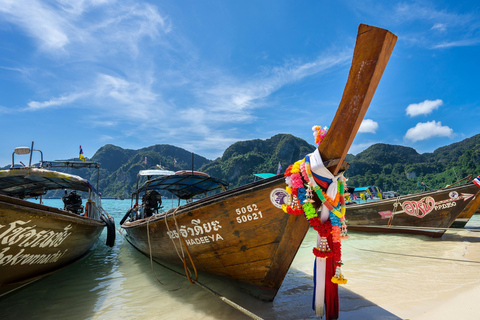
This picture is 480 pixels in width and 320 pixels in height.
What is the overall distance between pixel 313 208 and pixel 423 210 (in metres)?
8.17

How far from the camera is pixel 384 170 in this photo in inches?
3701

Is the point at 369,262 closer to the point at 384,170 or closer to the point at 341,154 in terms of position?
the point at 341,154

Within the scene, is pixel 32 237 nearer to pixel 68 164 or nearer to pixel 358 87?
pixel 358 87

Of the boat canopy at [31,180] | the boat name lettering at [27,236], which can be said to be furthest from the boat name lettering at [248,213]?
the boat canopy at [31,180]

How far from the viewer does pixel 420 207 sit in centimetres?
847

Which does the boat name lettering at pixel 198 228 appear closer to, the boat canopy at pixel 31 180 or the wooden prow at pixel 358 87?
the wooden prow at pixel 358 87

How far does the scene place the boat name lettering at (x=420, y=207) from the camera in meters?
8.34

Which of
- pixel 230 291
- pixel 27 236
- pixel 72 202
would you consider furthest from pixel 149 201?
pixel 230 291

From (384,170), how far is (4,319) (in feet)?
357

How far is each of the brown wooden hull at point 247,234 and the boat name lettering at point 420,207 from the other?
7695 mm

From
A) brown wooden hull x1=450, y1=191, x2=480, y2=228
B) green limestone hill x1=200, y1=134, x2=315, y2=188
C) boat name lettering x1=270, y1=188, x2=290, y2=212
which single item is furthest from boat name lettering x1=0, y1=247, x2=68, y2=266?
green limestone hill x1=200, y1=134, x2=315, y2=188

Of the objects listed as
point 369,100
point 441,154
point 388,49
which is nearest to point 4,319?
point 369,100

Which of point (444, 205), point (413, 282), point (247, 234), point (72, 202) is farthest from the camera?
point (72, 202)

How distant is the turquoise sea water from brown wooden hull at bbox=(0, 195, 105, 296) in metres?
0.52
